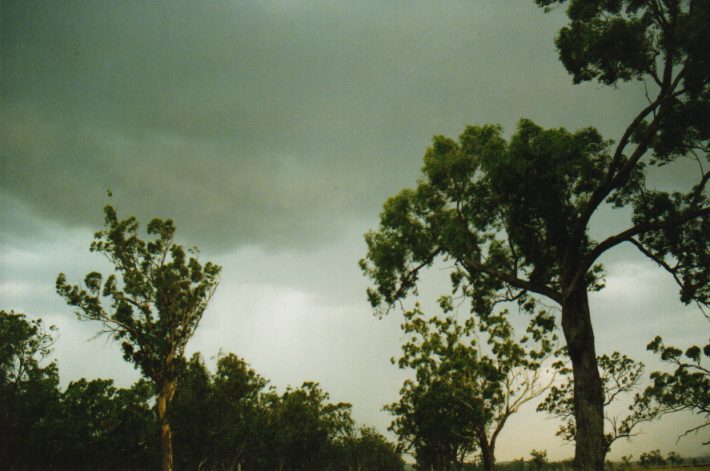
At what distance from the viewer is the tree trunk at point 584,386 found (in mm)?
10070

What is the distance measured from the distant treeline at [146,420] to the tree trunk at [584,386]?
23.3 metres

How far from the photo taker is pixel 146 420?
→ 52.9 m

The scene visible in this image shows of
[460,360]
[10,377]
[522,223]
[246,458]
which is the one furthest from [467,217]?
[246,458]

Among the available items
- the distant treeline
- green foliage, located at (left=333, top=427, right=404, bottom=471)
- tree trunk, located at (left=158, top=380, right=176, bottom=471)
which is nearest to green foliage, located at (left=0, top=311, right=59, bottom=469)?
the distant treeline

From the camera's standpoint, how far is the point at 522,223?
13680 millimetres

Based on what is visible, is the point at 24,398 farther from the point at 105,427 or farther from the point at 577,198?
the point at 577,198

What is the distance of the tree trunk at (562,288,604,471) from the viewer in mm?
10070

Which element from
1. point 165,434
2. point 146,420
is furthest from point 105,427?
point 165,434

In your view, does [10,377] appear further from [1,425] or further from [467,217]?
[467,217]

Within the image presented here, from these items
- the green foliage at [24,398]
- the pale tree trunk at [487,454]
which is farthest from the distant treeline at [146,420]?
the pale tree trunk at [487,454]

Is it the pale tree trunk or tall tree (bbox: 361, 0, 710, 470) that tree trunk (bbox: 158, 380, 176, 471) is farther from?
the pale tree trunk

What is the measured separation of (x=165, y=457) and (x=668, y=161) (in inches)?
1070

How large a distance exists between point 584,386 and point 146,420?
57398 millimetres

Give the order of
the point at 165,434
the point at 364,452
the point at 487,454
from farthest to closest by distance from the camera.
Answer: the point at 364,452 < the point at 487,454 < the point at 165,434
